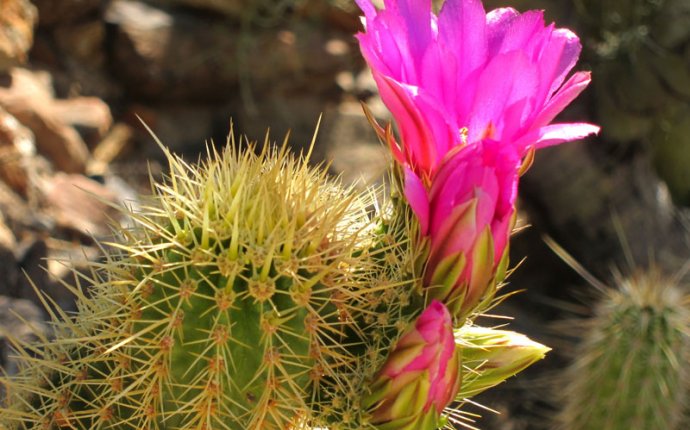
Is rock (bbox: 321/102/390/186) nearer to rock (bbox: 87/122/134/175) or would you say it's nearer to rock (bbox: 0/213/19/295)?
rock (bbox: 87/122/134/175)

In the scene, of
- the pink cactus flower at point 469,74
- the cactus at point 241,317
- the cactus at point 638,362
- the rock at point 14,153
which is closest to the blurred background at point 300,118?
the rock at point 14,153

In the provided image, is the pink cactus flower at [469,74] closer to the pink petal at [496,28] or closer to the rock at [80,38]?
the pink petal at [496,28]

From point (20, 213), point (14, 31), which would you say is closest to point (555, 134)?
point (20, 213)

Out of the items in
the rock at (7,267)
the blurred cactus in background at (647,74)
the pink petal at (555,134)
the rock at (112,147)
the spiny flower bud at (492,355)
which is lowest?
the rock at (112,147)

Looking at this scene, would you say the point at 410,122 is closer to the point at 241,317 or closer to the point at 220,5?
the point at 241,317

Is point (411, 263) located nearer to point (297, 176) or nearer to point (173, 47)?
point (297, 176)

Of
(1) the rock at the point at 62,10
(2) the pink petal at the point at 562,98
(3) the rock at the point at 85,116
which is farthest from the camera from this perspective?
(1) the rock at the point at 62,10
